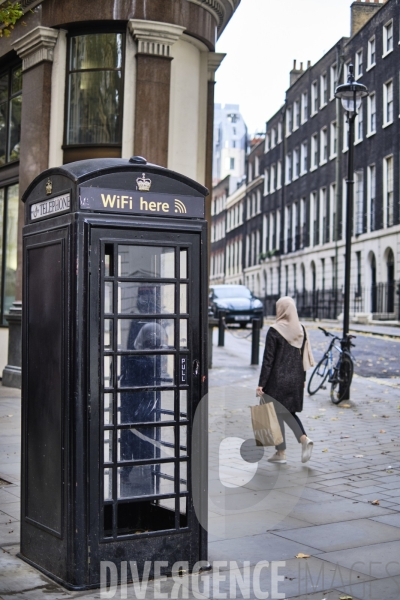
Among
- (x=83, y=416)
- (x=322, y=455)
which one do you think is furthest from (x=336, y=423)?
(x=83, y=416)

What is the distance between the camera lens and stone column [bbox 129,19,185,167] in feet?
44.4

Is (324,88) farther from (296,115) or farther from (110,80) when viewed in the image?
(110,80)

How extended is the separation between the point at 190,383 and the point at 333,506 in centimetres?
219

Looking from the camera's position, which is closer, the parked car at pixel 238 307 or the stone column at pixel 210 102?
the stone column at pixel 210 102

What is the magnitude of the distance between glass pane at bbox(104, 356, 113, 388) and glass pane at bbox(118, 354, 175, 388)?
2.4 inches

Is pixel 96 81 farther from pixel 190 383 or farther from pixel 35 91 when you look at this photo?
pixel 190 383

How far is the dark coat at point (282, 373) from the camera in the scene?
330 inches

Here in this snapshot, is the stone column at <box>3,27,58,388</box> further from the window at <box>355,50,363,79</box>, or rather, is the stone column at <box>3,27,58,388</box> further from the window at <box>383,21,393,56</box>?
the window at <box>355,50,363,79</box>

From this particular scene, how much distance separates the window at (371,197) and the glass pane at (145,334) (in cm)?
3928

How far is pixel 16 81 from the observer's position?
618 inches

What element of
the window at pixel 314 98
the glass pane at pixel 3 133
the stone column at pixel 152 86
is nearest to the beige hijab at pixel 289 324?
the stone column at pixel 152 86

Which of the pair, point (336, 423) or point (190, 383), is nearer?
point (190, 383)

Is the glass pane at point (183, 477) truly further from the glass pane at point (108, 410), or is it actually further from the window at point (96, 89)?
the window at point (96, 89)

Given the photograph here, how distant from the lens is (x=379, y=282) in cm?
4103
